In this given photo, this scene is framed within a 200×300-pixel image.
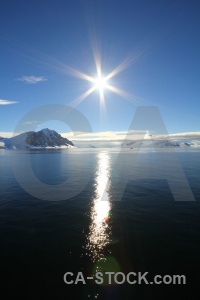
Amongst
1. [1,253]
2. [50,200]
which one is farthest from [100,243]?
[50,200]

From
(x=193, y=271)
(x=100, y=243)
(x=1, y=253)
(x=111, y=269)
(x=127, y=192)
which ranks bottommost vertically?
(x=193, y=271)

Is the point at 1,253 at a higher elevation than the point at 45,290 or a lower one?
higher

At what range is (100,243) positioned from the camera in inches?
1176

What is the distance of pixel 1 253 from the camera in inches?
1047

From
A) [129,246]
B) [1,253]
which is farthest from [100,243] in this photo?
[1,253]

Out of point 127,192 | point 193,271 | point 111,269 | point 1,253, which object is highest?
point 127,192

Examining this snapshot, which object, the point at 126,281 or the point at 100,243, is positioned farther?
the point at 100,243

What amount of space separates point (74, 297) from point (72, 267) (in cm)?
423

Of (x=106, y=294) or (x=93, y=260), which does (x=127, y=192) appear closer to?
(x=93, y=260)

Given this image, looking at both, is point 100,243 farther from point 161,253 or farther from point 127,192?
point 127,192

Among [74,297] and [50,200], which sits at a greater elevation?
[50,200]

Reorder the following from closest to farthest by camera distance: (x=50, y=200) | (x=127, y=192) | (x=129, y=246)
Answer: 1. (x=129, y=246)
2. (x=50, y=200)
3. (x=127, y=192)

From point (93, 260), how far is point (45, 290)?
680 cm

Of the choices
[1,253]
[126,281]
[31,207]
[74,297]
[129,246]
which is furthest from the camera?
[31,207]
